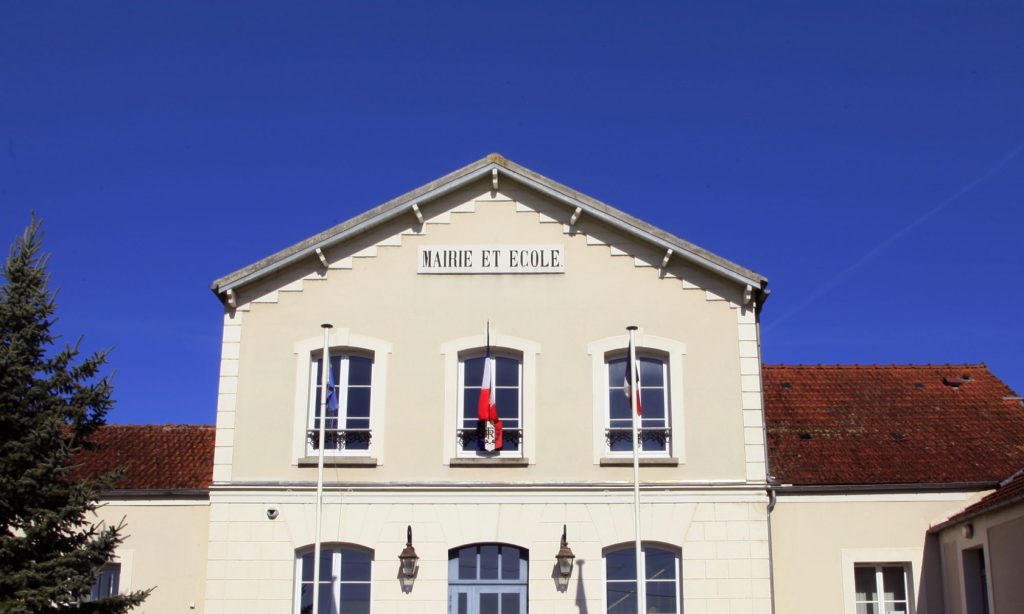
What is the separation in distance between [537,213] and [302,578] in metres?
6.63

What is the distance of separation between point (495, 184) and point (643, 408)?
4.21 m

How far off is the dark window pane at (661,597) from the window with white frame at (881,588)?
3213mm

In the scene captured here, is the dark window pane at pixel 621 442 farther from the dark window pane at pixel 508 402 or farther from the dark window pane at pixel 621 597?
the dark window pane at pixel 621 597

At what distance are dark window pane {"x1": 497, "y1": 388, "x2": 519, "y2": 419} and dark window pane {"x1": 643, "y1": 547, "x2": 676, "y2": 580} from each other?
284 cm

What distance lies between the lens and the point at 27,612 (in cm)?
1527

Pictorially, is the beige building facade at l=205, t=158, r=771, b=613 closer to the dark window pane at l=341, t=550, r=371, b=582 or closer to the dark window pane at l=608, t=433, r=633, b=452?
the dark window pane at l=608, t=433, r=633, b=452

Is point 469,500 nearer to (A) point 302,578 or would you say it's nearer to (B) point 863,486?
(A) point 302,578

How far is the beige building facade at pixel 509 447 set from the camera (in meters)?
17.8

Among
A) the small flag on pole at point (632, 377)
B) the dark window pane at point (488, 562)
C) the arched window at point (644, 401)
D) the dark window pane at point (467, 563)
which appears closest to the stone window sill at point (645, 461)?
the arched window at point (644, 401)

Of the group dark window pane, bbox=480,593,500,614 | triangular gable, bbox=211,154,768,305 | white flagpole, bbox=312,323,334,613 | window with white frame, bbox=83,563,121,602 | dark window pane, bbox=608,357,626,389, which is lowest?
dark window pane, bbox=480,593,500,614

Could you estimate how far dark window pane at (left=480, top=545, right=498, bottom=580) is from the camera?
17797 mm

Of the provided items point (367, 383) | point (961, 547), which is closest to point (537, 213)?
point (367, 383)

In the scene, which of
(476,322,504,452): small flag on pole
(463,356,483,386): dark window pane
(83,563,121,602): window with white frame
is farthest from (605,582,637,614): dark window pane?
(83,563,121,602): window with white frame

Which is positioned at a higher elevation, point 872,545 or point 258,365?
point 258,365
